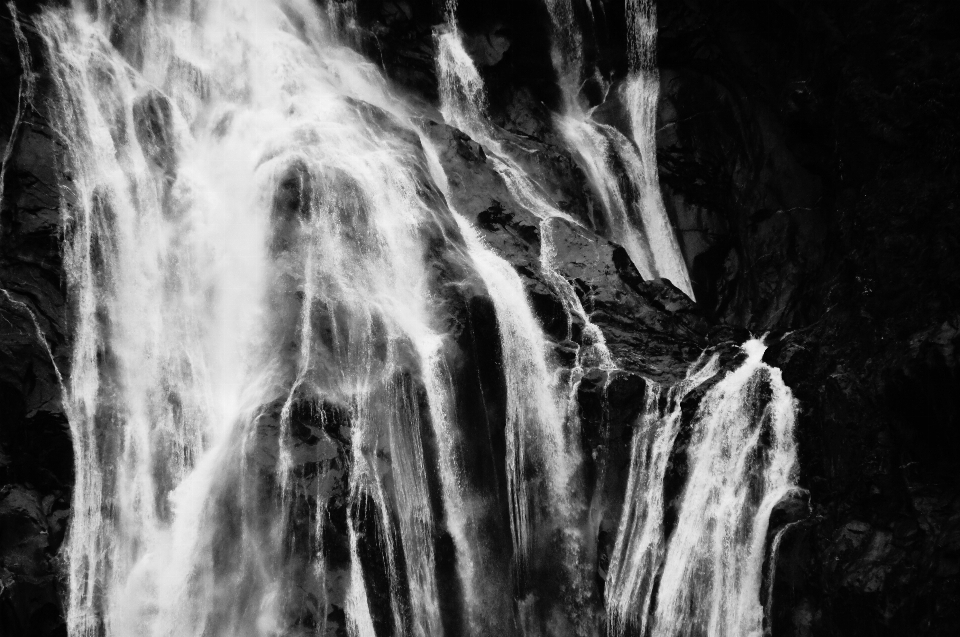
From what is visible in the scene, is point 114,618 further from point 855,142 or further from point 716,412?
point 855,142

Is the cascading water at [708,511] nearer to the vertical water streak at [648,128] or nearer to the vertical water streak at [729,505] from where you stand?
the vertical water streak at [729,505]

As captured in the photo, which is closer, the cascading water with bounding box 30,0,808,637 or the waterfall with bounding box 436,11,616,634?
the cascading water with bounding box 30,0,808,637

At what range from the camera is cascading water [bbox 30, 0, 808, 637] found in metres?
13.2

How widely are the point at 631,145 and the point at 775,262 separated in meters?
4.33

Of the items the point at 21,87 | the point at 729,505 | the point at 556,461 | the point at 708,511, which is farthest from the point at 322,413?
the point at 21,87

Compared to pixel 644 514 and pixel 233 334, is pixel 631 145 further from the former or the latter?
pixel 233 334

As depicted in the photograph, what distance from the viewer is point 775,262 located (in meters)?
19.3

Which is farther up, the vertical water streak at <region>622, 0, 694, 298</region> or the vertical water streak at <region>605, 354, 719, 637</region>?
the vertical water streak at <region>622, 0, 694, 298</region>

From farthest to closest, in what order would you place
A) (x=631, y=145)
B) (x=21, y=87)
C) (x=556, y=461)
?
(x=631, y=145) < (x=21, y=87) < (x=556, y=461)

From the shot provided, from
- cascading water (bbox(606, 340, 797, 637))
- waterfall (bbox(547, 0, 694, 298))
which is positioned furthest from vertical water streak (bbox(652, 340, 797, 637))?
waterfall (bbox(547, 0, 694, 298))

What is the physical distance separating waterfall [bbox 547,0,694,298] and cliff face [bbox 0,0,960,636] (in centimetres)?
39

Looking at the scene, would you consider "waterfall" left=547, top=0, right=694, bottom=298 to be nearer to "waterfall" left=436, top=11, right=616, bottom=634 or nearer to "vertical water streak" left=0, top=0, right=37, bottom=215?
"waterfall" left=436, top=11, right=616, bottom=634

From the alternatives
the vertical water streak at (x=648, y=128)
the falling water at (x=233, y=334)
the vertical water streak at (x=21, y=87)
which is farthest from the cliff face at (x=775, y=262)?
the falling water at (x=233, y=334)

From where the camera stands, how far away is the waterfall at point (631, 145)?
19797 mm
